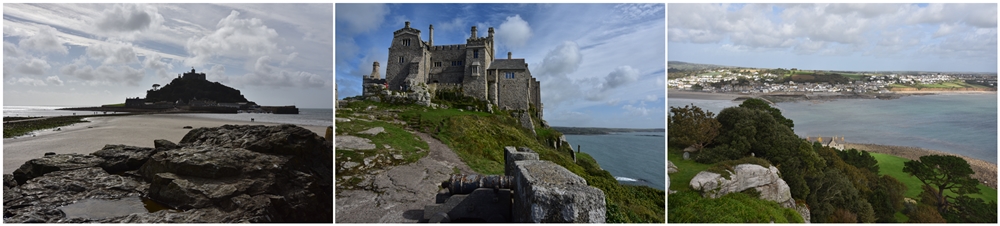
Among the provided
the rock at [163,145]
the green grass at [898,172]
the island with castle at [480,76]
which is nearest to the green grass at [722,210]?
the green grass at [898,172]

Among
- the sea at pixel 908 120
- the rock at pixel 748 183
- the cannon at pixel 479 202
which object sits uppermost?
the sea at pixel 908 120

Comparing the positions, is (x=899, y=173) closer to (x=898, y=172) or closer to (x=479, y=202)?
(x=898, y=172)

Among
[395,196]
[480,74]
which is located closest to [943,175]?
[395,196]

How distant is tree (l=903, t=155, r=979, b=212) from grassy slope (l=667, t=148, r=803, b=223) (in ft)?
7.79

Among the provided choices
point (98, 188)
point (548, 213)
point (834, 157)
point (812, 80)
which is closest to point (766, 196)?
point (834, 157)

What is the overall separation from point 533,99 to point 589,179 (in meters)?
10.6

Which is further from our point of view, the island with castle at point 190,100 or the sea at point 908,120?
the sea at point 908,120

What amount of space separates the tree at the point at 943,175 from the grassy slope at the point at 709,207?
237cm

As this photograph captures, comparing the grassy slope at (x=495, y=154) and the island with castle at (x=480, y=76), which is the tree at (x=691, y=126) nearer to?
the grassy slope at (x=495, y=154)

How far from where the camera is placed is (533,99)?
16781 millimetres

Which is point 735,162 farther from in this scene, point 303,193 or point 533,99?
point 533,99

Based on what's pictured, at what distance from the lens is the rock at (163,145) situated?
4.17 m

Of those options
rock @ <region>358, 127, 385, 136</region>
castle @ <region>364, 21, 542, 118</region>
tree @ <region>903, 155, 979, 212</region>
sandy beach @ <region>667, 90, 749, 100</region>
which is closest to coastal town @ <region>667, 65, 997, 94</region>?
sandy beach @ <region>667, 90, 749, 100</region>

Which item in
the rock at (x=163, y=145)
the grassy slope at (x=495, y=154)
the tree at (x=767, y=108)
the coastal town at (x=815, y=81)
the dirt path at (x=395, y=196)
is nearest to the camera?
the rock at (x=163, y=145)
